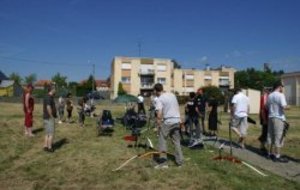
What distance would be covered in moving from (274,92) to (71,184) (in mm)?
5527

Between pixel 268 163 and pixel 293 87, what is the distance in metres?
69.1

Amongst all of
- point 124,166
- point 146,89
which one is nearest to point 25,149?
point 124,166

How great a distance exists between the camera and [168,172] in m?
9.34

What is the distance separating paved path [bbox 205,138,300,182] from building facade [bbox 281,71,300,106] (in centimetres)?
6375

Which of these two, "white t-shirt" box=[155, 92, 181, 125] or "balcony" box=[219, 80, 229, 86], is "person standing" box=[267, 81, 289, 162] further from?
"balcony" box=[219, 80, 229, 86]

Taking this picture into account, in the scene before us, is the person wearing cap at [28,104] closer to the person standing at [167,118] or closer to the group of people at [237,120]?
the group of people at [237,120]

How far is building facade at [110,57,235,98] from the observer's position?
3706 inches

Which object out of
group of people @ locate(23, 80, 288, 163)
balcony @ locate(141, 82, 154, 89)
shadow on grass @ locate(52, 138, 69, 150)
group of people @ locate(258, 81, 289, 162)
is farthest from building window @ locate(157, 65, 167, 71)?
→ group of people @ locate(258, 81, 289, 162)

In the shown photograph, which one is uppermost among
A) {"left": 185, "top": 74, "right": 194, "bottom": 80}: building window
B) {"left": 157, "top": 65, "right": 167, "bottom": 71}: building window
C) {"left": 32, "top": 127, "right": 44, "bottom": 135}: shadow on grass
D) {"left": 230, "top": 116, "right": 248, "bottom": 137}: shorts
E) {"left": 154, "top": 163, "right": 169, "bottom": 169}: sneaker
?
{"left": 157, "top": 65, "right": 167, "bottom": 71}: building window

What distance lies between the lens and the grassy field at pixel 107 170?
336 inches

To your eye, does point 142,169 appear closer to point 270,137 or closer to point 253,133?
point 270,137

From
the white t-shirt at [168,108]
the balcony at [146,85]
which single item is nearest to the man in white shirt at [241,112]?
the white t-shirt at [168,108]

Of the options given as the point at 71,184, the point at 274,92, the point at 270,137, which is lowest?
the point at 71,184

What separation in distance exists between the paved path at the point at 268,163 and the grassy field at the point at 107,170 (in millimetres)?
506
